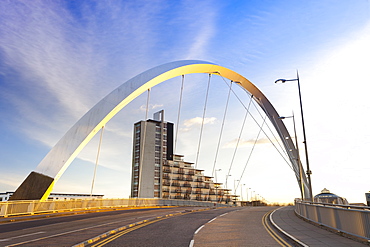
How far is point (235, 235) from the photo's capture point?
37.6 feet

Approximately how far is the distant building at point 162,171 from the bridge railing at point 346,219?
103m

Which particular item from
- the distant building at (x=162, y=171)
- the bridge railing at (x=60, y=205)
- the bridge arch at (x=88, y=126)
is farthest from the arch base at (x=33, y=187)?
the distant building at (x=162, y=171)

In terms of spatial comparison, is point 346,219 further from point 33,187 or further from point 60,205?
point 33,187

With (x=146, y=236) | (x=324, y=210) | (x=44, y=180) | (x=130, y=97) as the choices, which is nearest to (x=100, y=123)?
→ (x=130, y=97)

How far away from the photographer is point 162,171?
123m

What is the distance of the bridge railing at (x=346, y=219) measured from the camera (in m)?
9.23

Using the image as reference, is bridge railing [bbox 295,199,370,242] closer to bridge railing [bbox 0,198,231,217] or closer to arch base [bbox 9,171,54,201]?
bridge railing [bbox 0,198,231,217]

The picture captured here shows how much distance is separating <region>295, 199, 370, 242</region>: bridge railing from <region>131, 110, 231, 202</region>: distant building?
103m

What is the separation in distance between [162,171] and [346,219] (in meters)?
114

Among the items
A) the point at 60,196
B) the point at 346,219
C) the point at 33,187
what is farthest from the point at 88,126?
the point at 60,196

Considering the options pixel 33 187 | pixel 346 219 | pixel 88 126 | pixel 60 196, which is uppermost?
pixel 88 126

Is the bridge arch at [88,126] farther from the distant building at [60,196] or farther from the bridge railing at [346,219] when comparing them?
the distant building at [60,196]

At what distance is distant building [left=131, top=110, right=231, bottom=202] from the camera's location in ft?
389

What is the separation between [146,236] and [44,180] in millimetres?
18077
